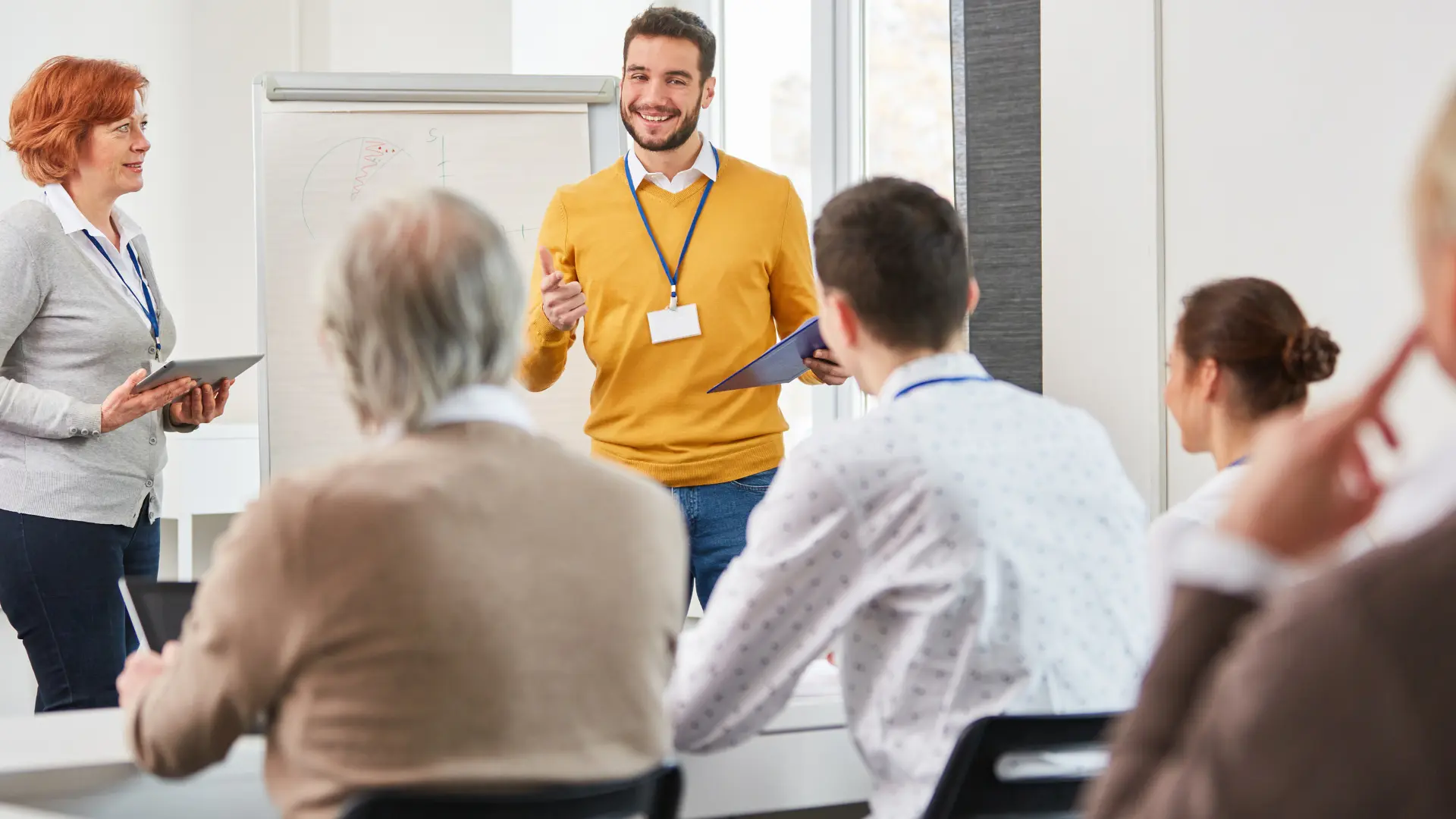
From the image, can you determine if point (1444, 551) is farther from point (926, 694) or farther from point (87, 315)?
point (87, 315)

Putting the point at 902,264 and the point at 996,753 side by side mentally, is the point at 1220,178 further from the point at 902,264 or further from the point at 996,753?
the point at 996,753

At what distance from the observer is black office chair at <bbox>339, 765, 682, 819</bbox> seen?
100 cm

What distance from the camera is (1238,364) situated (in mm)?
1859

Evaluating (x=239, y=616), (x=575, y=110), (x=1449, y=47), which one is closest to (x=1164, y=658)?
(x=239, y=616)

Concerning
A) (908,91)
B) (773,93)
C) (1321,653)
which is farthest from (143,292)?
(1321,653)

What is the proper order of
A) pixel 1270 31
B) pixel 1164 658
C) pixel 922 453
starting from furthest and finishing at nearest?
pixel 1270 31 → pixel 922 453 → pixel 1164 658

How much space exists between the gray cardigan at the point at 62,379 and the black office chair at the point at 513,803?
171 cm

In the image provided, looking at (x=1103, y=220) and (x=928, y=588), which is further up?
(x=1103, y=220)

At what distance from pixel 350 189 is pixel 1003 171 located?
177cm

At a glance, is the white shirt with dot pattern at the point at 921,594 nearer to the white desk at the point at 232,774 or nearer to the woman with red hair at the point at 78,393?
the white desk at the point at 232,774

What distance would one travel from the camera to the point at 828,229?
1470 mm

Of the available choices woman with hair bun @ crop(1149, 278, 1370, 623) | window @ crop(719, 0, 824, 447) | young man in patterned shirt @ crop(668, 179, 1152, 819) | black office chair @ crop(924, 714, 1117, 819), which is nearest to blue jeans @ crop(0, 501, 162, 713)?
young man in patterned shirt @ crop(668, 179, 1152, 819)

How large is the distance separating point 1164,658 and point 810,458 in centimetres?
59

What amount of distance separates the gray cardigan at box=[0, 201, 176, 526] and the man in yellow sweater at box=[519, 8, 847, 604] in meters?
0.79
